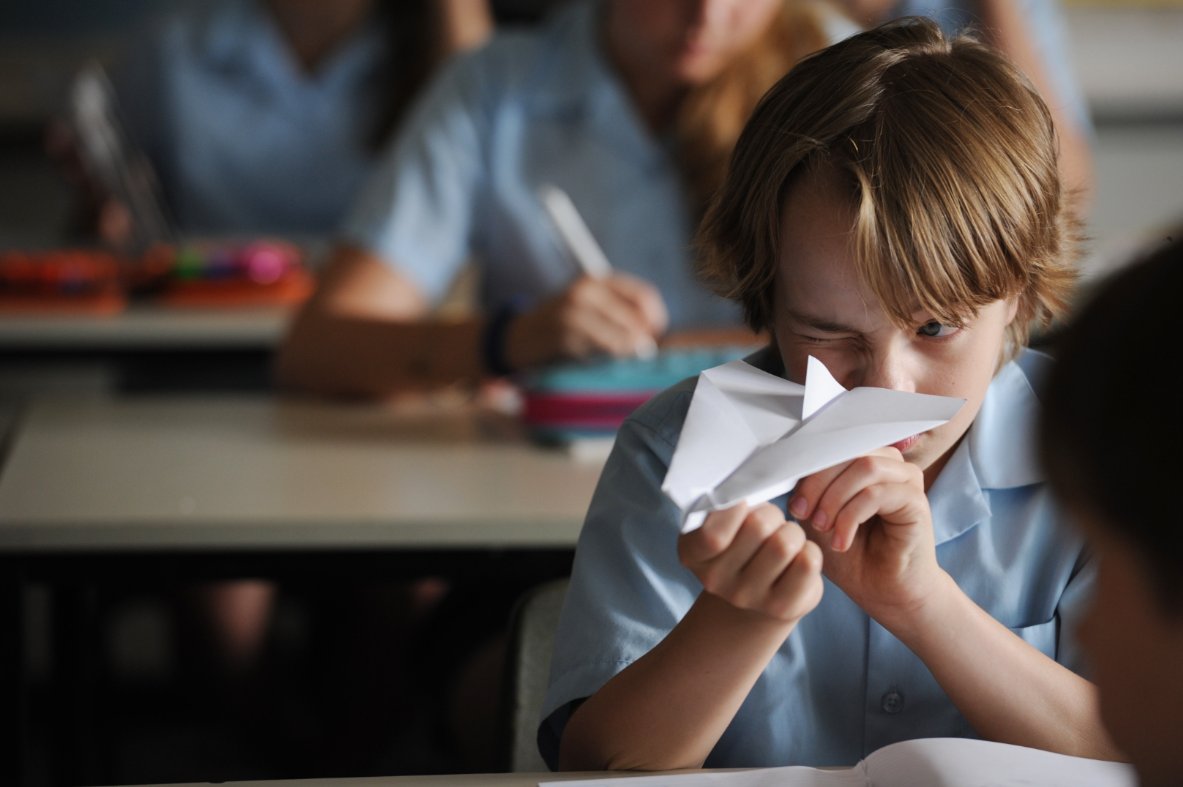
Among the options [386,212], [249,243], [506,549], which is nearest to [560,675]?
[506,549]

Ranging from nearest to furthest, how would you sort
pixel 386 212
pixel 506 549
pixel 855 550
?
pixel 855 550
pixel 506 549
pixel 386 212

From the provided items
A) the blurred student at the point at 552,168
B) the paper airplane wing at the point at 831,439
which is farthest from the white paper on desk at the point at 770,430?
the blurred student at the point at 552,168

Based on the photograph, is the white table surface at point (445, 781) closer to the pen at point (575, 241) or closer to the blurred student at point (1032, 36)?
the pen at point (575, 241)

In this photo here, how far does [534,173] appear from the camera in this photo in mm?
1819

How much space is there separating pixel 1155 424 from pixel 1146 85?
3496mm

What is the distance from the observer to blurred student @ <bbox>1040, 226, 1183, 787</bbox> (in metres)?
→ 0.49

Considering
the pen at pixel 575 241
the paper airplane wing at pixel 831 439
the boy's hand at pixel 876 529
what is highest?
the paper airplane wing at pixel 831 439

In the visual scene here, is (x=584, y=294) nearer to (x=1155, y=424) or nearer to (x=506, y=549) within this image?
(x=506, y=549)

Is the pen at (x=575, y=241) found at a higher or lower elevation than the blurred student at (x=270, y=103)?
higher

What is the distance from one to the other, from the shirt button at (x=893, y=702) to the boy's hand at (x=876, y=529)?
0.34 feet

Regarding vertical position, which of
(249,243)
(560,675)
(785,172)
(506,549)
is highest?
(785,172)

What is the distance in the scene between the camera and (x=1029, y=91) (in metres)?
0.82

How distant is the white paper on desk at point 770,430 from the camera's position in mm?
634

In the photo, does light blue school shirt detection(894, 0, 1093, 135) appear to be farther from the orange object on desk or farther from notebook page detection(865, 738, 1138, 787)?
notebook page detection(865, 738, 1138, 787)
